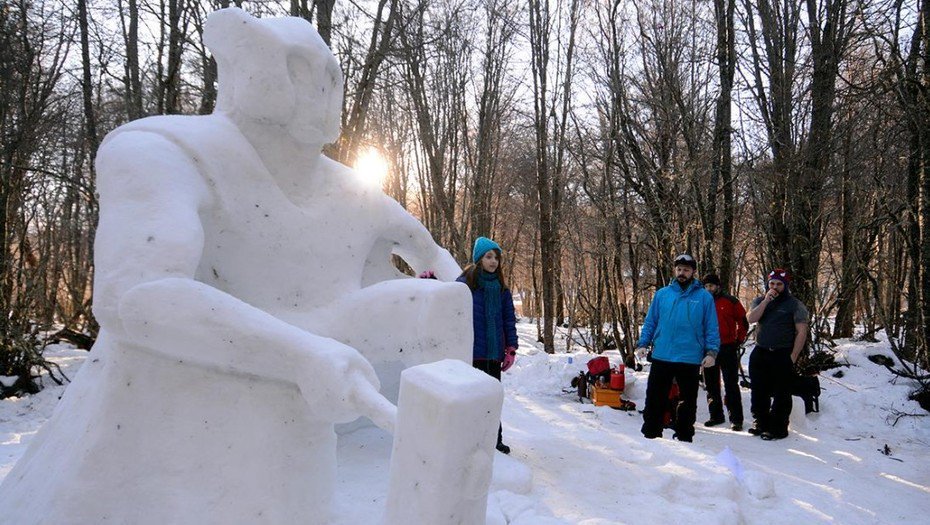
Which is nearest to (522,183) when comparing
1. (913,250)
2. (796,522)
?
(913,250)

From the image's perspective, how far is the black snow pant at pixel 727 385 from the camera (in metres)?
5.32

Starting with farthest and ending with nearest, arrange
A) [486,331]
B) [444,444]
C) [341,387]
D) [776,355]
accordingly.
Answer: [776,355], [486,331], [341,387], [444,444]

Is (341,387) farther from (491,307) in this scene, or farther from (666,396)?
(666,396)

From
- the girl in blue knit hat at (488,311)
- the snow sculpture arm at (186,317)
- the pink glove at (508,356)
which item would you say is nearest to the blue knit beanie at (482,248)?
the girl in blue knit hat at (488,311)

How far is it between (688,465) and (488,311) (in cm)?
150

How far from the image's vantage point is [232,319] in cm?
119

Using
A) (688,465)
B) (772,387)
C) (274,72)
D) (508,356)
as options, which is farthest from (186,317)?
(772,387)

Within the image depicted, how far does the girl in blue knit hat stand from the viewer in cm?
386

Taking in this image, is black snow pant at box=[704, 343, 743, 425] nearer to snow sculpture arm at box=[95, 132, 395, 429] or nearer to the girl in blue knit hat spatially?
the girl in blue knit hat

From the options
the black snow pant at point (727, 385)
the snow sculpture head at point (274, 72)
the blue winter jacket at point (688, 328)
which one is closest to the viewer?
the snow sculpture head at point (274, 72)

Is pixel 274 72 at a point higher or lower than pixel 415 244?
higher

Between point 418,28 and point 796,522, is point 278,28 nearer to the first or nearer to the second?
point 796,522

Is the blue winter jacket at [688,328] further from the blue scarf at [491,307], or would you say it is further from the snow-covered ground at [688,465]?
the blue scarf at [491,307]

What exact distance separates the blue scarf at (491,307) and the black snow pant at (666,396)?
1568mm
